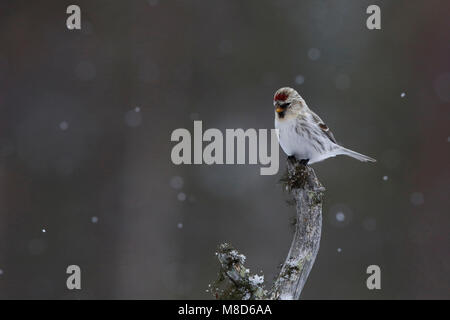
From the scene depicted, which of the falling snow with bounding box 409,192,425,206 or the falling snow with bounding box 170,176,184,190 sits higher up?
the falling snow with bounding box 170,176,184,190

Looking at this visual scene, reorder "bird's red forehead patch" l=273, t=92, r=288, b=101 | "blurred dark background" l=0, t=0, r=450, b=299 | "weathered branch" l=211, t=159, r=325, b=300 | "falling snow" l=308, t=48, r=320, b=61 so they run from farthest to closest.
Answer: "falling snow" l=308, t=48, r=320, b=61 < "blurred dark background" l=0, t=0, r=450, b=299 < "bird's red forehead patch" l=273, t=92, r=288, b=101 < "weathered branch" l=211, t=159, r=325, b=300

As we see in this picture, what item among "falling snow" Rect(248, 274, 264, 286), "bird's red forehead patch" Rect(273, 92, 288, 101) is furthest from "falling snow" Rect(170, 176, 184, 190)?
"falling snow" Rect(248, 274, 264, 286)

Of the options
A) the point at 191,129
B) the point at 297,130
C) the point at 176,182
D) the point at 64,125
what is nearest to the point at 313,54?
the point at 191,129

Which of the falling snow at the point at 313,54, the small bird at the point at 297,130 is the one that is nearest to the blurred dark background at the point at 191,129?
the falling snow at the point at 313,54

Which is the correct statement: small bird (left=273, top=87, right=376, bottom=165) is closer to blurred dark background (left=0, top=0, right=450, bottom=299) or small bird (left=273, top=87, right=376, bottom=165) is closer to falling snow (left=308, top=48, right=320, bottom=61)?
blurred dark background (left=0, top=0, right=450, bottom=299)

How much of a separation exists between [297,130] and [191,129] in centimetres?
333

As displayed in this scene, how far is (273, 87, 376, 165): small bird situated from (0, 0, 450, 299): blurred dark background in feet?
9.37

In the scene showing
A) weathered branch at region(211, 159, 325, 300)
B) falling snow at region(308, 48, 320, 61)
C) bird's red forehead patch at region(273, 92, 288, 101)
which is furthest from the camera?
falling snow at region(308, 48, 320, 61)

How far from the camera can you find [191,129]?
6855mm

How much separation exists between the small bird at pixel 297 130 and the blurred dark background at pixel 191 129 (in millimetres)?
2855

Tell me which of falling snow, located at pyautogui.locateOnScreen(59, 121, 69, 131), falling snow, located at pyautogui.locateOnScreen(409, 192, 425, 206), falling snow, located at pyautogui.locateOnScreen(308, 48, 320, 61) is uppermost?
falling snow, located at pyautogui.locateOnScreen(308, 48, 320, 61)

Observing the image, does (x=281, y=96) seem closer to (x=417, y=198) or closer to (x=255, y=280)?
(x=255, y=280)

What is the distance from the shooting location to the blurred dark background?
6.77 m

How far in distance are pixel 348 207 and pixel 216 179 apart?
1812 mm
